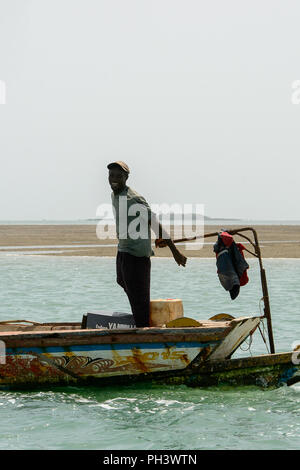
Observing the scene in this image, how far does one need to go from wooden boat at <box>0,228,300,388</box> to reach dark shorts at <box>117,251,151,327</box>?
30cm

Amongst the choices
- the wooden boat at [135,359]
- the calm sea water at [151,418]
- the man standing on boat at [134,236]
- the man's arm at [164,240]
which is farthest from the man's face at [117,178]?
the calm sea water at [151,418]

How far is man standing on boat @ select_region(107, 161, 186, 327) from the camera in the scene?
682cm

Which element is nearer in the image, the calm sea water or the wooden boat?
the calm sea water

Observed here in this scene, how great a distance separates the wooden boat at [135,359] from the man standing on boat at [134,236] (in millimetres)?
352

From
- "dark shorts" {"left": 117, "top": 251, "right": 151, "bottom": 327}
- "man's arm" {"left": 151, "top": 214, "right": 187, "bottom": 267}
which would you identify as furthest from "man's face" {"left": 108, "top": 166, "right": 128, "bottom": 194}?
"dark shorts" {"left": 117, "top": 251, "right": 151, "bottom": 327}

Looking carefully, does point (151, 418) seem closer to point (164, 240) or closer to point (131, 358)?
point (131, 358)

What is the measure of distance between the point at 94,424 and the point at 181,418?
2.49 feet

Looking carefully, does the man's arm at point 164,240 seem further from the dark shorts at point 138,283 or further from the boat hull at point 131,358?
the boat hull at point 131,358

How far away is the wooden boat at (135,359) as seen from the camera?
668cm

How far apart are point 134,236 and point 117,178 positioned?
572 mm

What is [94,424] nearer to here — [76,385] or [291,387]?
[76,385]

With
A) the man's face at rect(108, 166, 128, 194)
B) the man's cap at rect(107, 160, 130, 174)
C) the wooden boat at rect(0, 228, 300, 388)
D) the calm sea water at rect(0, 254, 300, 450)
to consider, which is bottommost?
the calm sea water at rect(0, 254, 300, 450)

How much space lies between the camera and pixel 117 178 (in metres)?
6.80

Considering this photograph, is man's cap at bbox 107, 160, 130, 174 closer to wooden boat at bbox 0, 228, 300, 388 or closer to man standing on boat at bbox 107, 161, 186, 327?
man standing on boat at bbox 107, 161, 186, 327
